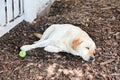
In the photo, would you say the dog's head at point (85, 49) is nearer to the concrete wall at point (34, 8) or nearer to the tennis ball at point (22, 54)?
the tennis ball at point (22, 54)

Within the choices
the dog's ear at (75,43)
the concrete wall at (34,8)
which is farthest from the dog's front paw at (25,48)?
the concrete wall at (34,8)

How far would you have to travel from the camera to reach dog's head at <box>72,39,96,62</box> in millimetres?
3715

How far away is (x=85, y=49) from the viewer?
12.2 ft

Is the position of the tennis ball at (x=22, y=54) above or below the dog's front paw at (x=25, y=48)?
below

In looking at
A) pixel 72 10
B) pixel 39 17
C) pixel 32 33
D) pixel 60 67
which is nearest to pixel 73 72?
pixel 60 67

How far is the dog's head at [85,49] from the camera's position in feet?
12.2

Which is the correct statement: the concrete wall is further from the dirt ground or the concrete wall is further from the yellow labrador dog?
the yellow labrador dog

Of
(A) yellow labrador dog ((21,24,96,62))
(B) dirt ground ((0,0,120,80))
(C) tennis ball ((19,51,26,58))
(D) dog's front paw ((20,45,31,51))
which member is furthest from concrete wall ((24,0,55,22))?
(C) tennis ball ((19,51,26,58))

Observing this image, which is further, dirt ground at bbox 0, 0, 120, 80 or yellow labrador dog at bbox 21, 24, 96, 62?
yellow labrador dog at bbox 21, 24, 96, 62

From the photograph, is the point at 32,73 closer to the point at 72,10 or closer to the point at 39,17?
the point at 39,17

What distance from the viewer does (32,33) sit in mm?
4383

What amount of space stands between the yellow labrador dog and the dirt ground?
0.23 ft

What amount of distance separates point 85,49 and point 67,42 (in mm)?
267

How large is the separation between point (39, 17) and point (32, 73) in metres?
1.56
